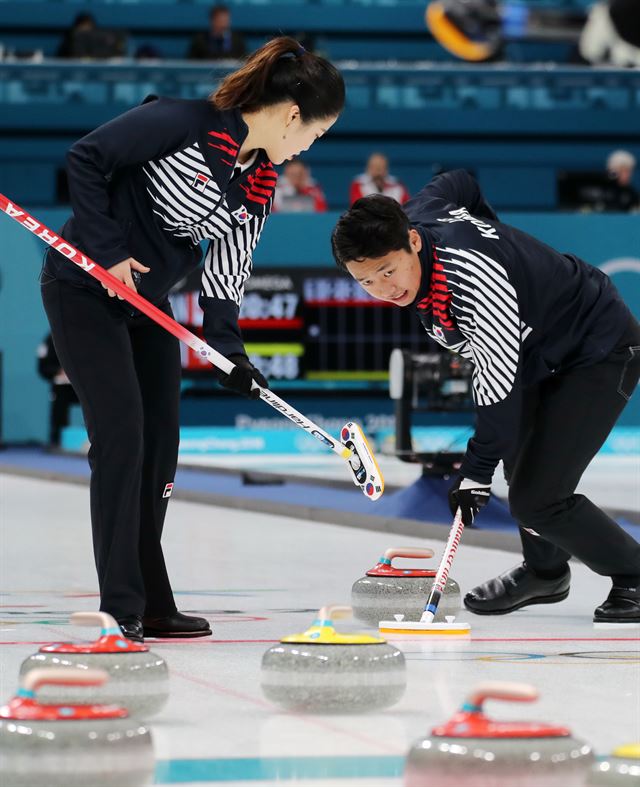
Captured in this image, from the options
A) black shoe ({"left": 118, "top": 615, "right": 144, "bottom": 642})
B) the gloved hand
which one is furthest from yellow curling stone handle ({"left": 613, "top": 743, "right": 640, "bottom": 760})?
the gloved hand

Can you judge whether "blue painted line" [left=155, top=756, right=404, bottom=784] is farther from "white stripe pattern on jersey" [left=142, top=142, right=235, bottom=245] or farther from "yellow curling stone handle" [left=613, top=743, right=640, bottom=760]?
"white stripe pattern on jersey" [left=142, top=142, right=235, bottom=245]

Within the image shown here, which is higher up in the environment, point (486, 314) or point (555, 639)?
point (486, 314)

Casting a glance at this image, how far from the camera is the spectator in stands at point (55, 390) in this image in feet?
45.2

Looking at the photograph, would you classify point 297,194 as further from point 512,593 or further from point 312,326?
point 512,593

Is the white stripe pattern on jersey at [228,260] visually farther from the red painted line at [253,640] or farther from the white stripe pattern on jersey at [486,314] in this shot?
the red painted line at [253,640]

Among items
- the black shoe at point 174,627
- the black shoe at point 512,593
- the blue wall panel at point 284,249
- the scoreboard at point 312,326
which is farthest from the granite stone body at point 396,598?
the blue wall panel at point 284,249

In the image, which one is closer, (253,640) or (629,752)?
(629,752)

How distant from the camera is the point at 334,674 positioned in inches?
112

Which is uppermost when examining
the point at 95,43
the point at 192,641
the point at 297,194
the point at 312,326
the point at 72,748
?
the point at 95,43

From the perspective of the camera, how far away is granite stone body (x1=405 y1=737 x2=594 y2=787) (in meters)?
2.06

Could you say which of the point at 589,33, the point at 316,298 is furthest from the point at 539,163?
the point at 316,298

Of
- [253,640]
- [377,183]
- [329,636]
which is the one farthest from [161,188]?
[377,183]

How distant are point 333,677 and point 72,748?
2.66ft

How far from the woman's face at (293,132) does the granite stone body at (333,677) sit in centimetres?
137
